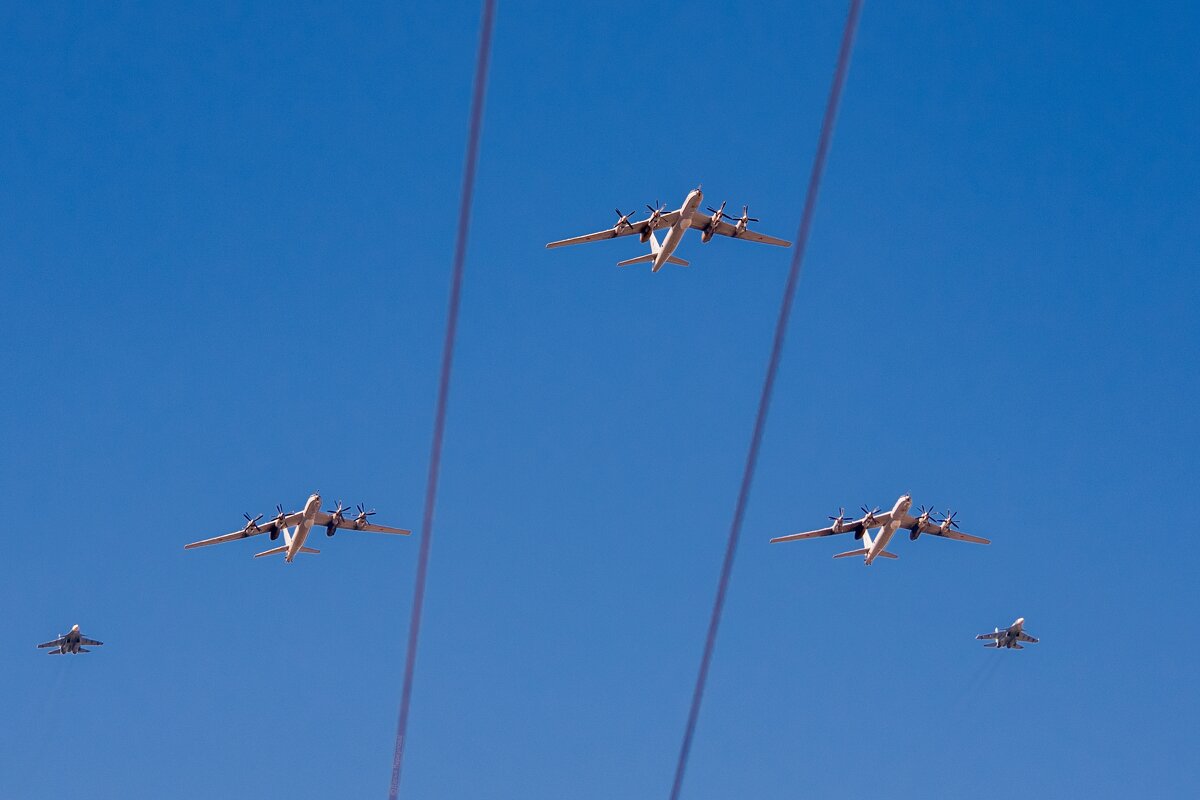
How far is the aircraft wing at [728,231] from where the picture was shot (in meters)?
71.1

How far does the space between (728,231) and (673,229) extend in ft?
12.8

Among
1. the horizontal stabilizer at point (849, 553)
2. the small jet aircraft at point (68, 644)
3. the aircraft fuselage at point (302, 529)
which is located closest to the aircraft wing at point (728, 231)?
the horizontal stabilizer at point (849, 553)

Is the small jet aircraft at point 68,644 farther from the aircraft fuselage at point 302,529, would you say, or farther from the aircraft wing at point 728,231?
the aircraft wing at point 728,231

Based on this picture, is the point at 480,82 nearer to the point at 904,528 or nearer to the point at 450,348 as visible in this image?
the point at 450,348

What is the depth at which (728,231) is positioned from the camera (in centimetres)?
7225

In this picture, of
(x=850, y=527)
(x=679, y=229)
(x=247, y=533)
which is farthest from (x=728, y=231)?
(x=247, y=533)

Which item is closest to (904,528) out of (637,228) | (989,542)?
(989,542)

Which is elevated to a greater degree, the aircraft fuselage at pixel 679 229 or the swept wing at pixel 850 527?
the aircraft fuselage at pixel 679 229

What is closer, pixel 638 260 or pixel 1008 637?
pixel 638 260

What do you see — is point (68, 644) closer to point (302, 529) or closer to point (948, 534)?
point (302, 529)

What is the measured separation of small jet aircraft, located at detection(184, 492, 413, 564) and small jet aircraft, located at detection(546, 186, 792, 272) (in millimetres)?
21806

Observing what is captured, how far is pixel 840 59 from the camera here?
19125mm

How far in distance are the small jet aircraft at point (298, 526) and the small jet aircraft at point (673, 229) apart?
21.8 m

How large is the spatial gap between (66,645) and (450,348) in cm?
8165
